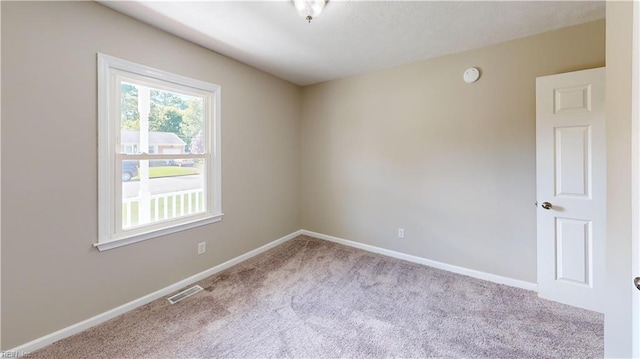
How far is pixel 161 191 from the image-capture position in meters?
2.36

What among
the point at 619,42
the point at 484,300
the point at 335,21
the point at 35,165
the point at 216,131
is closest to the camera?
the point at 619,42

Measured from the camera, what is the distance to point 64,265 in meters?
1.73

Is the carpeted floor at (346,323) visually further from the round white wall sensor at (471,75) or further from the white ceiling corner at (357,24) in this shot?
→ the white ceiling corner at (357,24)

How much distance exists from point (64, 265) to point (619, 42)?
3.41m

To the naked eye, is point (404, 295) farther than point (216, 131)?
No

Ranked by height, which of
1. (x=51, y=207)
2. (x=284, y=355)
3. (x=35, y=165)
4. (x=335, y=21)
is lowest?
(x=284, y=355)

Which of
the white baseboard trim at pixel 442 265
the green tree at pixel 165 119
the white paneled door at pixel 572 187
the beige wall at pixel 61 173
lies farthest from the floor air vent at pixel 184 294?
the white paneled door at pixel 572 187

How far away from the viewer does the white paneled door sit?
1.98 metres

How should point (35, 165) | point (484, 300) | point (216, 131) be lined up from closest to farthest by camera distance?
point (35, 165) → point (484, 300) → point (216, 131)

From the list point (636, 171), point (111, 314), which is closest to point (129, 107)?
point (111, 314)

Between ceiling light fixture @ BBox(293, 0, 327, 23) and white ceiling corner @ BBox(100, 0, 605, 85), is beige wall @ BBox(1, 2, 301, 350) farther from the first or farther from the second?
ceiling light fixture @ BBox(293, 0, 327, 23)

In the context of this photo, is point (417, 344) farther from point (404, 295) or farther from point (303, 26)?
point (303, 26)

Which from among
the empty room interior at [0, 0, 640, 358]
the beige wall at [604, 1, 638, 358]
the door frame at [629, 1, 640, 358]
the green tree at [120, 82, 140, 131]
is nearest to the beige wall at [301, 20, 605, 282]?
the empty room interior at [0, 0, 640, 358]

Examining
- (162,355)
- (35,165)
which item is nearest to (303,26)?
(35,165)
